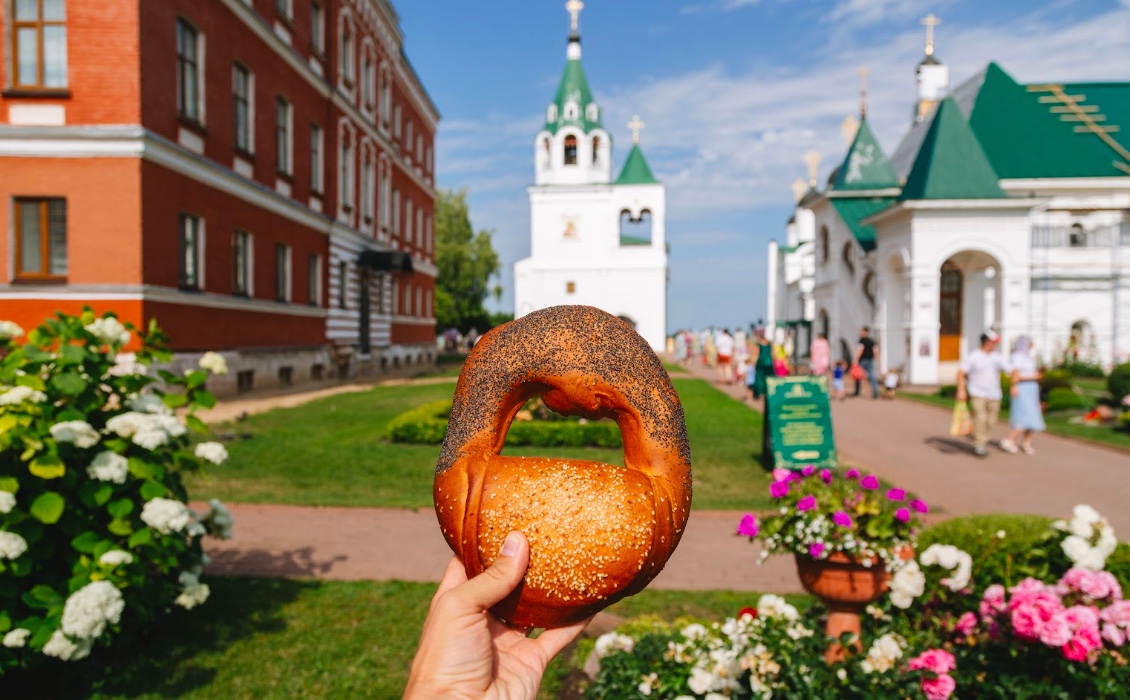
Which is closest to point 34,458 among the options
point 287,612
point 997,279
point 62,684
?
point 62,684

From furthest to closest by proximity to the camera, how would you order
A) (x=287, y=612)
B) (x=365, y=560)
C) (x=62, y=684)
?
(x=365, y=560), (x=287, y=612), (x=62, y=684)

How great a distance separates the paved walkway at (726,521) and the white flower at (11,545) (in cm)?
277

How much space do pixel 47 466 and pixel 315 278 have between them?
2067 cm

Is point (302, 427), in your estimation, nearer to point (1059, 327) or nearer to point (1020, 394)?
point (1020, 394)

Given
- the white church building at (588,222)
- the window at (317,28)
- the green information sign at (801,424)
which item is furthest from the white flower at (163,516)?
the white church building at (588,222)

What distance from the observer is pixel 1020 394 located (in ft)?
37.9

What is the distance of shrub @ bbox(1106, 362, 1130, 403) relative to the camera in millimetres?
16666

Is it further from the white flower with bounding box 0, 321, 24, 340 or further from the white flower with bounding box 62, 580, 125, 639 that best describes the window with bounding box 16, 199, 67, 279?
the white flower with bounding box 62, 580, 125, 639

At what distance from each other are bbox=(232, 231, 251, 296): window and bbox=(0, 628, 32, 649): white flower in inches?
598

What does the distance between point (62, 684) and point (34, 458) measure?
56.5 inches

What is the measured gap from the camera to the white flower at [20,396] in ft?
11.2

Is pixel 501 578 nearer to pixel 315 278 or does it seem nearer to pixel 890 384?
pixel 890 384

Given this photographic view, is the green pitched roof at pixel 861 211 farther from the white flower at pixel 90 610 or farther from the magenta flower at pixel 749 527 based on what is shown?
the white flower at pixel 90 610

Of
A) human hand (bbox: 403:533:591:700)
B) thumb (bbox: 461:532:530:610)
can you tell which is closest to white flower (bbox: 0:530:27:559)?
human hand (bbox: 403:533:591:700)
